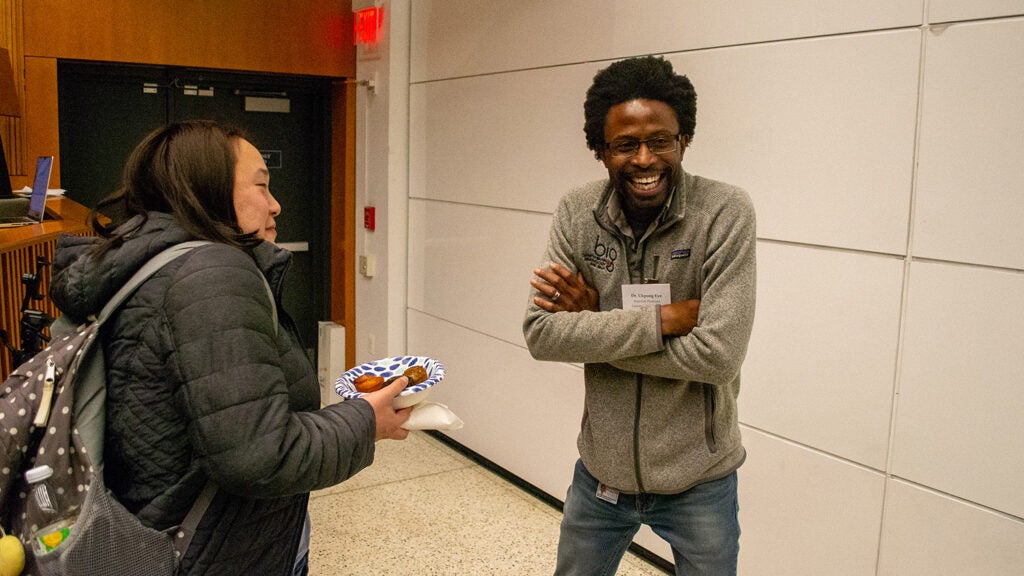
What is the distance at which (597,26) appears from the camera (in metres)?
3.35

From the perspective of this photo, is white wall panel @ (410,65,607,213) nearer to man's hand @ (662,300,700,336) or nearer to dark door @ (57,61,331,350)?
dark door @ (57,61,331,350)

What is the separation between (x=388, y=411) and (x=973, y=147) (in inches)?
65.9

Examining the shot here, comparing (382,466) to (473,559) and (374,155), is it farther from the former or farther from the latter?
(374,155)

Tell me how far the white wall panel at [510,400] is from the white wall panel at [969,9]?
1.93m

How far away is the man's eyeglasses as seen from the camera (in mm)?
1764

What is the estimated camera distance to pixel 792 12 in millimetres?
2539

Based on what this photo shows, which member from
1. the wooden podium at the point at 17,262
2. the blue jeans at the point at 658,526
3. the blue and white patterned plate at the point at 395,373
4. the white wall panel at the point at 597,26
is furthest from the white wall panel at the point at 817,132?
the wooden podium at the point at 17,262

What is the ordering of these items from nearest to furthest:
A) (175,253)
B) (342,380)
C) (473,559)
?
(175,253)
(342,380)
(473,559)

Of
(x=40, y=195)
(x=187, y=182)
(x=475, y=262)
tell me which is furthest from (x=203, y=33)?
(x=187, y=182)

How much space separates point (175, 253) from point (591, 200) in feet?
3.20

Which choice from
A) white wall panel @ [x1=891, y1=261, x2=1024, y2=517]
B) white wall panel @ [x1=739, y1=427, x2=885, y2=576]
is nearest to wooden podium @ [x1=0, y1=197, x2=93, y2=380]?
white wall panel @ [x1=739, y1=427, x2=885, y2=576]

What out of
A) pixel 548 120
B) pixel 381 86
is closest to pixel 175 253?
pixel 548 120

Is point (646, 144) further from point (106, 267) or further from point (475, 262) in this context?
point (475, 262)

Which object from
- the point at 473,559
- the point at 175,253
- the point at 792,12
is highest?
the point at 792,12
